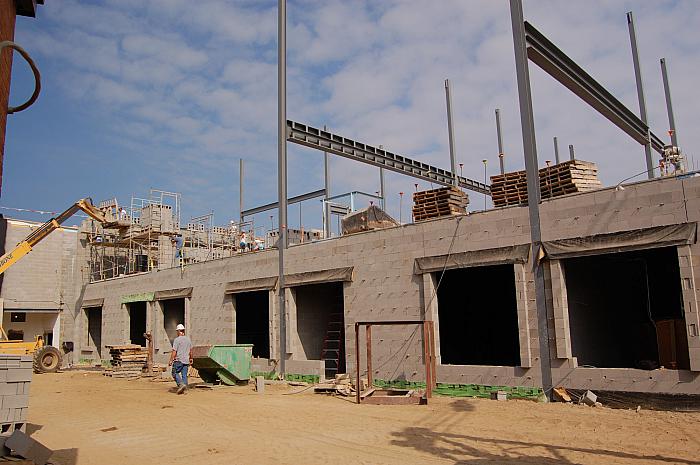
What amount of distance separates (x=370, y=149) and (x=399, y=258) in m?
5.89

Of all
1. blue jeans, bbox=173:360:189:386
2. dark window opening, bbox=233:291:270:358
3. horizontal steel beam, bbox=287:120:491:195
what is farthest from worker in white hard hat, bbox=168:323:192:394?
dark window opening, bbox=233:291:270:358

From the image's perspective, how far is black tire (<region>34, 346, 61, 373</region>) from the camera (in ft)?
86.3

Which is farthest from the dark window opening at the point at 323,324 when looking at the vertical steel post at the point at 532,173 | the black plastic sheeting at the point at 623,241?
the black plastic sheeting at the point at 623,241

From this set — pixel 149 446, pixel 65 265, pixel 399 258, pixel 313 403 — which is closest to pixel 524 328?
pixel 399 258

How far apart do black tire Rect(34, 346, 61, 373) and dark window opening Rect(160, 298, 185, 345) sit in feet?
→ 17.3

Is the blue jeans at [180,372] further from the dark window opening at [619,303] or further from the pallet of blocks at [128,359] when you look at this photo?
the dark window opening at [619,303]

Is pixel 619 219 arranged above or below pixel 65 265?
below

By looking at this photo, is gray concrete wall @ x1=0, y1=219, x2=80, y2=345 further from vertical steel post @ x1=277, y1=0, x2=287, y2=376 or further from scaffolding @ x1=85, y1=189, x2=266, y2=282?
vertical steel post @ x1=277, y1=0, x2=287, y2=376

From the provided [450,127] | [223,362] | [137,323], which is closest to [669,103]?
[450,127]

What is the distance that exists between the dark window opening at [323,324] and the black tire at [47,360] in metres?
14.5

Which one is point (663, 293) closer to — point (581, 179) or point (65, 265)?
point (581, 179)

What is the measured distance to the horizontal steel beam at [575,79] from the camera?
14.0 metres

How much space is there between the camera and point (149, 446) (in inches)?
368

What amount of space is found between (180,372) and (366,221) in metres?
7.44
